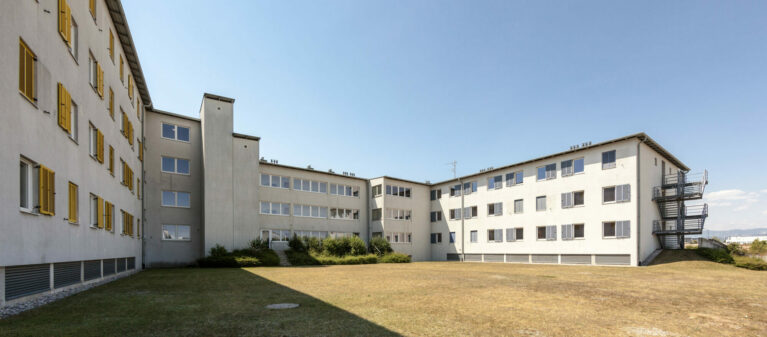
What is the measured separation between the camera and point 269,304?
33.1 ft

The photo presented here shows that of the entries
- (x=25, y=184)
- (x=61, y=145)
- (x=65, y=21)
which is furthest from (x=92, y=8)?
(x=25, y=184)

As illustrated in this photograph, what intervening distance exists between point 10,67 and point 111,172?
1097 centimetres

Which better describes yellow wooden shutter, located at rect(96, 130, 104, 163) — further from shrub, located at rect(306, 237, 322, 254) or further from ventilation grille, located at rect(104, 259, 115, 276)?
shrub, located at rect(306, 237, 322, 254)

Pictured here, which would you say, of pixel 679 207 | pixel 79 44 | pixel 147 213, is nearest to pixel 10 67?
pixel 79 44

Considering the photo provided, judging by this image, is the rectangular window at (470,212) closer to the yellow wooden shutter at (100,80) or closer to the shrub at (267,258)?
the shrub at (267,258)

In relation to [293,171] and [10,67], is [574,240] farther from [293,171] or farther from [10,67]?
[10,67]

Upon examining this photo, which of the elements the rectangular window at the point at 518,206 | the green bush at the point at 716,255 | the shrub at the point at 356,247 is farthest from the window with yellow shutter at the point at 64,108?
the green bush at the point at 716,255

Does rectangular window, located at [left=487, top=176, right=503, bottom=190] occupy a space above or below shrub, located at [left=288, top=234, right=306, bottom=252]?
above

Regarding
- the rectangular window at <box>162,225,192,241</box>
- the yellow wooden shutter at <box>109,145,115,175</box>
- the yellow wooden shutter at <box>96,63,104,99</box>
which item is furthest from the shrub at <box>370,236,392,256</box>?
the yellow wooden shutter at <box>96,63,104,99</box>

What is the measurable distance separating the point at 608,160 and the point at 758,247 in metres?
12.3

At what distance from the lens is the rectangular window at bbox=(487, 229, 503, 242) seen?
134ft

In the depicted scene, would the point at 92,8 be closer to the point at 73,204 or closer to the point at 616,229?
the point at 73,204

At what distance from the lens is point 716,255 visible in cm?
2881

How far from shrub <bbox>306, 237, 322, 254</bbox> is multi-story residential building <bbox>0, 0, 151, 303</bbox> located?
1662 cm
